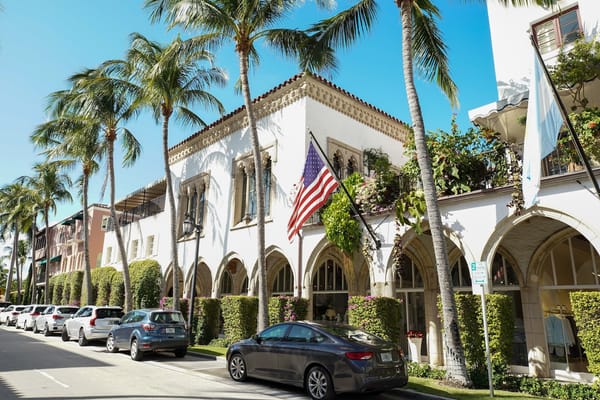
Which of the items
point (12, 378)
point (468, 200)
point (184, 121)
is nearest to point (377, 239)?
point (468, 200)

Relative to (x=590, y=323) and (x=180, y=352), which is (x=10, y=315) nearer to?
(x=180, y=352)

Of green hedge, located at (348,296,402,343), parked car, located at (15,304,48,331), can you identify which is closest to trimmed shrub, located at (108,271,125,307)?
parked car, located at (15,304,48,331)

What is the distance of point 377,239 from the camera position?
1307 centimetres

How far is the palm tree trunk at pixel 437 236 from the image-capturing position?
9125 mm

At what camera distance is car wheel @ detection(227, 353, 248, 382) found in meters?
9.75

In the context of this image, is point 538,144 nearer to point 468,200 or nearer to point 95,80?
point 468,200

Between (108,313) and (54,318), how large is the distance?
304 inches

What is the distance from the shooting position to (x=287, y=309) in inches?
574

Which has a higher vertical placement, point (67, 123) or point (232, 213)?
point (67, 123)

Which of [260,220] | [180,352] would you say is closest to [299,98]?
[260,220]

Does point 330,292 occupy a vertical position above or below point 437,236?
below

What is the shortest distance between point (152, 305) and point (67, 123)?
12.8m

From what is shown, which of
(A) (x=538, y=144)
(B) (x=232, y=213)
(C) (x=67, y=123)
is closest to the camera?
(A) (x=538, y=144)

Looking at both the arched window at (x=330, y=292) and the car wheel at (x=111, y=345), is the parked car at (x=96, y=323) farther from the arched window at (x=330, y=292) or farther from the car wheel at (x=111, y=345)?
the arched window at (x=330, y=292)
